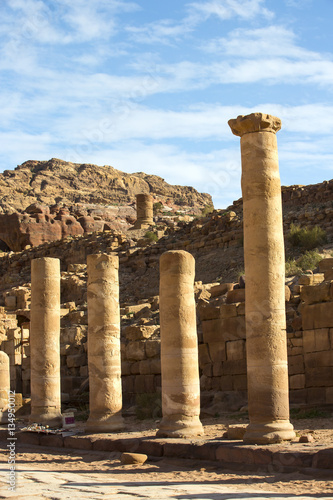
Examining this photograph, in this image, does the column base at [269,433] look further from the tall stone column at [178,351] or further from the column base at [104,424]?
the column base at [104,424]

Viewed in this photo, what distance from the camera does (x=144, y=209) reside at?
61.5 m

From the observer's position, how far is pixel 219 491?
10.7 meters

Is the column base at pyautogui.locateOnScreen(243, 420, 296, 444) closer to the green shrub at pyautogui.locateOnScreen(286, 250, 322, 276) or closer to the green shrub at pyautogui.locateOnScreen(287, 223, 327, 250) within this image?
the green shrub at pyautogui.locateOnScreen(286, 250, 322, 276)

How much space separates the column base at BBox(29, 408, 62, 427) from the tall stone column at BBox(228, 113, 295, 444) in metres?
7.82

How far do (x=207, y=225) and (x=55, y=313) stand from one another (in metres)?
24.8

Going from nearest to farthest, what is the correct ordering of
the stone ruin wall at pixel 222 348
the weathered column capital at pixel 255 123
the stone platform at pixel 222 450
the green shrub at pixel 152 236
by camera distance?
the stone platform at pixel 222 450 → the weathered column capital at pixel 255 123 → the stone ruin wall at pixel 222 348 → the green shrub at pixel 152 236

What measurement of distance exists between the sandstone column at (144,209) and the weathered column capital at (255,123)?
147ft

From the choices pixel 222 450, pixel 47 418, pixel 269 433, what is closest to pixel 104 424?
pixel 47 418

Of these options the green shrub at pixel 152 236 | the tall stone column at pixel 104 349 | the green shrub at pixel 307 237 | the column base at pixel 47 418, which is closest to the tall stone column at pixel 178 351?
the tall stone column at pixel 104 349

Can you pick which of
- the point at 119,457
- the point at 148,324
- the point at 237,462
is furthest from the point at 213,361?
the point at 237,462

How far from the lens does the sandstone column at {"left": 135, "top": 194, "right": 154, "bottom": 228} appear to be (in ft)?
198

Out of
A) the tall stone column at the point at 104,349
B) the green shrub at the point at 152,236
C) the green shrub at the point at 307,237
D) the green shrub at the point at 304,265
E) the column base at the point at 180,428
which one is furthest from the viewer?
the green shrub at the point at 152,236

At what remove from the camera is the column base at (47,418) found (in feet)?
66.4

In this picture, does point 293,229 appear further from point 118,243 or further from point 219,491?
point 219,491
